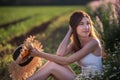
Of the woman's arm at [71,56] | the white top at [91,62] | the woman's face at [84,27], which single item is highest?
the woman's face at [84,27]

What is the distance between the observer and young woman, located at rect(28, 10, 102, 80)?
23.2ft

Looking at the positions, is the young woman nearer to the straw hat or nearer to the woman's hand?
the woman's hand

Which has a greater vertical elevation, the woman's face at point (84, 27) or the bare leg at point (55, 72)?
the woman's face at point (84, 27)

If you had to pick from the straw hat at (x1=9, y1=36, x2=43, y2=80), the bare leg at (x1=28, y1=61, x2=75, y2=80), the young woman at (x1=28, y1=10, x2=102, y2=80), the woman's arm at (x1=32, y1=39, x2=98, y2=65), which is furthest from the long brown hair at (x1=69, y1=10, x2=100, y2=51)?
the straw hat at (x1=9, y1=36, x2=43, y2=80)

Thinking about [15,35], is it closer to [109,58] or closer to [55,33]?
[55,33]

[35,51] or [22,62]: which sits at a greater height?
[35,51]

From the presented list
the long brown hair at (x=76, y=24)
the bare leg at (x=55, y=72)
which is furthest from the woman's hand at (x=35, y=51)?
the long brown hair at (x=76, y=24)

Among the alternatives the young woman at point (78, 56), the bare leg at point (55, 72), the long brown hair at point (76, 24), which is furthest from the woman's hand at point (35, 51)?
the long brown hair at point (76, 24)

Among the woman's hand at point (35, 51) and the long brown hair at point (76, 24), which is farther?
the long brown hair at point (76, 24)

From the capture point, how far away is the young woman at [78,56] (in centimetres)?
707

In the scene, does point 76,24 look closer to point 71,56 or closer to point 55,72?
point 71,56

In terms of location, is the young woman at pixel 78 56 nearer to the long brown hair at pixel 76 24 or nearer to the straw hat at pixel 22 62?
the long brown hair at pixel 76 24

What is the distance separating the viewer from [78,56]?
7.07 metres

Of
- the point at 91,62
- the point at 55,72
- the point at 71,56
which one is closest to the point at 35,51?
the point at 55,72
